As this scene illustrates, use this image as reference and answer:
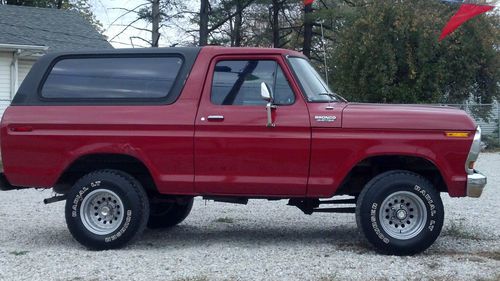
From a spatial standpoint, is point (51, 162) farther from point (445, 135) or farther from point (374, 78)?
point (374, 78)

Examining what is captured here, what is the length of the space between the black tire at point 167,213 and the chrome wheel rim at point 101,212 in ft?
3.86

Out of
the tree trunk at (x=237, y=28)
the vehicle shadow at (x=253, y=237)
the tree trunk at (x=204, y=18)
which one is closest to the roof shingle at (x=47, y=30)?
the tree trunk at (x=204, y=18)

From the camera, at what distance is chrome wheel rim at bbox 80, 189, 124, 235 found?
7.87 meters

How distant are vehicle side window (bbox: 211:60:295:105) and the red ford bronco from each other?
0.01m

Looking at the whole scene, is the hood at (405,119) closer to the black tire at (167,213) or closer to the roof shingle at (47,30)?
the black tire at (167,213)

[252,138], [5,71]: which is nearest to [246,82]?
[252,138]

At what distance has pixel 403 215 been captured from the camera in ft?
24.9

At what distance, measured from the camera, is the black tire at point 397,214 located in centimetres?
746

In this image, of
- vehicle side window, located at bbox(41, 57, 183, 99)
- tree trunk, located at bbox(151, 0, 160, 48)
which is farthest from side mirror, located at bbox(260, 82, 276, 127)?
tree trunk, located at bbox(151, 0, 160, 48)

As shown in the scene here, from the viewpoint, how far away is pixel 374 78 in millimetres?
28250

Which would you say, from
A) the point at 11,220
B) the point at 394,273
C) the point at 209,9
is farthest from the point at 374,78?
the point at 394,273

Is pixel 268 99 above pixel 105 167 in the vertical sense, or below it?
above

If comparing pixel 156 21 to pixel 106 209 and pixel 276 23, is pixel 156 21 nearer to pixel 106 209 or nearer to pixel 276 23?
pixel 276 23

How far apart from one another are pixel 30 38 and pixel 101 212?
15.7 meters
